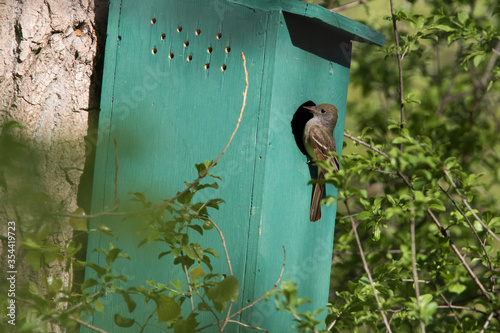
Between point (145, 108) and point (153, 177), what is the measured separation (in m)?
0.30

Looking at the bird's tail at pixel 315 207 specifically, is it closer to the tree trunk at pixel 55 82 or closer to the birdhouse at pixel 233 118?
the birdhouse at pixel 233 118

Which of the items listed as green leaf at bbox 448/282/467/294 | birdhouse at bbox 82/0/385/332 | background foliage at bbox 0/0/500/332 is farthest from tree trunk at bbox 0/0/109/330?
green leaf at bbox 448/282/467/294

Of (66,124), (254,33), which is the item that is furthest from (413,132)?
(66,124)

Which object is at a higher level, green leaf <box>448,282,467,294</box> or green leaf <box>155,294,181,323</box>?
green leaf <box>448,282,467,294</box>

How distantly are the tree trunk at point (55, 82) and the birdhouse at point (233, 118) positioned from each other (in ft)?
0.44

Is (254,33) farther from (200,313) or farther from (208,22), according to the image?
(200,313)

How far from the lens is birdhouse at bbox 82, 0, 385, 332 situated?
Result: 7.00ft

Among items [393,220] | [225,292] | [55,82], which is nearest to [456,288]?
[225,292]

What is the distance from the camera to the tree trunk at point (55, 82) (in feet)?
7.97

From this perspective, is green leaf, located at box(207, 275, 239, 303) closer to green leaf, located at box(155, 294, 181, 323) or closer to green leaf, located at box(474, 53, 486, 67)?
green leaf, located at box(155, 294, 181, 323)

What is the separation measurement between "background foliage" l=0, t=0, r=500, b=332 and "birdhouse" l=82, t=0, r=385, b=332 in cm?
10

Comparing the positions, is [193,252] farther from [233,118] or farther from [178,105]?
[178,105]

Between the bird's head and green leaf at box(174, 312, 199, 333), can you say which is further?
the bird's head

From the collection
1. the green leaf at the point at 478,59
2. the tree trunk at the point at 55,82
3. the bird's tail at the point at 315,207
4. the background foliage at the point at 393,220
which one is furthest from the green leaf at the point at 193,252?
the green leaf at the point at 478,59
